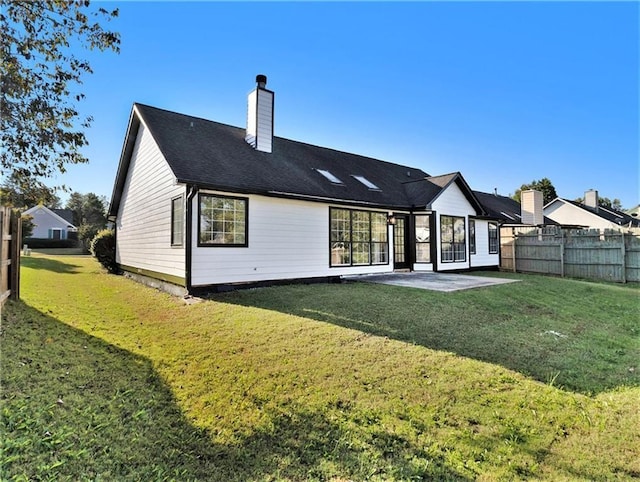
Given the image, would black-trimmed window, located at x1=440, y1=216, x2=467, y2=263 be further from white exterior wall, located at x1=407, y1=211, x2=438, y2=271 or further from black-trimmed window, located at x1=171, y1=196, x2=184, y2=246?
black-trimmed window, located at x1=171, y1=196, x2=184, y2=246

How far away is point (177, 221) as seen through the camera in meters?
9.00

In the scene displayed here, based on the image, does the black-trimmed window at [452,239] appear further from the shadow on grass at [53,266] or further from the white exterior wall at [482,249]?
the shadow on grass at [53,266]

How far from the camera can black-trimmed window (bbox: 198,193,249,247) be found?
8.44 meters

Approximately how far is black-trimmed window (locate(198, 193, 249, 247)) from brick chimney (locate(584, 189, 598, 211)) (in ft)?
118

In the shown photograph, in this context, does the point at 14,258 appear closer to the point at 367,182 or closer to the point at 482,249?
the point at 367,182

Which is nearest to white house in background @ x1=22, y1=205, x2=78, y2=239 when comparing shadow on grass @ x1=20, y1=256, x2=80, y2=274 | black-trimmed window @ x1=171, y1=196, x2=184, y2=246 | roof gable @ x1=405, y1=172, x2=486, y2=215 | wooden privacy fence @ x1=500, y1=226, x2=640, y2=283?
shadow on grass @ x1=20, y1=256, x2=80, y2=274

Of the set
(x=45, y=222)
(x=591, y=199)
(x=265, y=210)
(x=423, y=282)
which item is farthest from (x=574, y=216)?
(x=45, y=222)

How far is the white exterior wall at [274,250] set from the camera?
8531 mm

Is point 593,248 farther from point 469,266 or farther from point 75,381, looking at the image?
point 75,381

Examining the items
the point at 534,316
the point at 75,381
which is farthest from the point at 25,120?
the point at 534,316

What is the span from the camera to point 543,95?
1385 centimetres

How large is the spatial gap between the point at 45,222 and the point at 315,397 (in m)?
47.1

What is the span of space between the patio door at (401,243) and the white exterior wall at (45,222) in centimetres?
4187

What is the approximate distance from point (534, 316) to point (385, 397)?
200 inches
